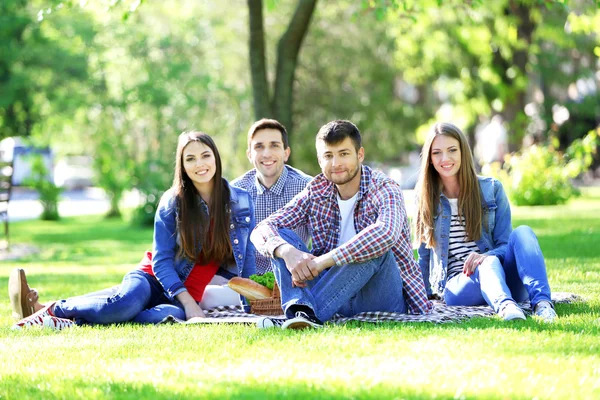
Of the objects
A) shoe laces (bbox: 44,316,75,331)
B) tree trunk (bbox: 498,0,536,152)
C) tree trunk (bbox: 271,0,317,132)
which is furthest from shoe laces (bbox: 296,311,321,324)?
tree trunk (bbox: 498,0,536,152)

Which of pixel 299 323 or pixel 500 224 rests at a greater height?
pixel 500 224

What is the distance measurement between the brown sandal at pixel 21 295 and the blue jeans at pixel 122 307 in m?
0.32

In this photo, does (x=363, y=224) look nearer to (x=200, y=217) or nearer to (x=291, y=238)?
(x=291, y=238)

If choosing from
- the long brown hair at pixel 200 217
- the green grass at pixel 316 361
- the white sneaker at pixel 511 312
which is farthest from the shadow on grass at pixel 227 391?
the long brown hair at pixel 200 217

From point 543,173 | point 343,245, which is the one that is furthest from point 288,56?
point 343,245

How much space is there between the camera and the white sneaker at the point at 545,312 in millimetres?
5581

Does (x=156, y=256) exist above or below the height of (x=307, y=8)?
below

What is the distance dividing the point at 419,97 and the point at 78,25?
13.8m

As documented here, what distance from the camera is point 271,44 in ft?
82.0

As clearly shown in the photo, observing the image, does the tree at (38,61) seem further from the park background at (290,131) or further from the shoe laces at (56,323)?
the shoe laces at (56,323)

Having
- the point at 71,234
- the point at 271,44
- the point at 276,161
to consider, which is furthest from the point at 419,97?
the point at 276,161

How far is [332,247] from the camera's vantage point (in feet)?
20.1

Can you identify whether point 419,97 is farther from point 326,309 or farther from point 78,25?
point 326,309

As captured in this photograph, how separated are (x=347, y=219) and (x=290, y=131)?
933cm
